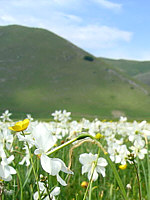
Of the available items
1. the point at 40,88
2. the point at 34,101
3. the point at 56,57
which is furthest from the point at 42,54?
the point at 34,101

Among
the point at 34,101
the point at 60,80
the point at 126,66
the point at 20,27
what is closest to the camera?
the point at 34,101

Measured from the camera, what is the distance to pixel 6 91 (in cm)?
7381

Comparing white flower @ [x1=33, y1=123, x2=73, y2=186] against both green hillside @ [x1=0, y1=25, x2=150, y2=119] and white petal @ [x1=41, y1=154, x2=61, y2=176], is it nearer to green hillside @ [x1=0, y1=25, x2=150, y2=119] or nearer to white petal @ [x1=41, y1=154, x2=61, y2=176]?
white petal @ [x1=41, y1=154, x2=61, y2=176]

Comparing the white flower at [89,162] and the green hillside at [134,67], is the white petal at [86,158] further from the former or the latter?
the green hillside at [134,67]

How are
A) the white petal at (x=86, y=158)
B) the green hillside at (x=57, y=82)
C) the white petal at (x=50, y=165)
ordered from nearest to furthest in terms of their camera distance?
1. the white petal at (x=50, y=165)
2. the white petal at (x=86, y=158)
3. the green hillside at (x=57, y=82)

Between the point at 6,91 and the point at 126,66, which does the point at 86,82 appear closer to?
the point at 6,91

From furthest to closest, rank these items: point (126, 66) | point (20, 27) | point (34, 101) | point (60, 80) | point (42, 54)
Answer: point (126, 66)
point (20, 27)
point (42, 54)
point (60, 80)
point (34, 101)

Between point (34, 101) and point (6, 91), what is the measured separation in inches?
403

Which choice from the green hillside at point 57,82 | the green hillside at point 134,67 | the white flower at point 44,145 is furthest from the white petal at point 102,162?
the green hillside at point 134,67

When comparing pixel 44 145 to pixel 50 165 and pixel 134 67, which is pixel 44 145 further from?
pixel 134 67

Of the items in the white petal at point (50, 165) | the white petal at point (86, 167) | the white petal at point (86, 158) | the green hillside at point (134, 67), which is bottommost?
the white petal at point (86, 167)

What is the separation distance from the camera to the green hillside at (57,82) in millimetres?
71319

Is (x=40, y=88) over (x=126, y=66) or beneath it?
beneath

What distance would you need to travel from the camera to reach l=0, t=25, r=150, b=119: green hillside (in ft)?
234
